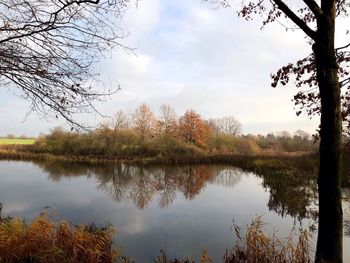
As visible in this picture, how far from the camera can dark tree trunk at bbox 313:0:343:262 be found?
169 inches

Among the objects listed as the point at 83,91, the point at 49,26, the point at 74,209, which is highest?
the point at 49,26

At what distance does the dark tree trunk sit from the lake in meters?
4.01

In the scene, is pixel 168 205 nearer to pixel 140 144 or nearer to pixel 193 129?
pixel 140 144

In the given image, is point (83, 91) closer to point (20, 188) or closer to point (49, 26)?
point (49, 26)

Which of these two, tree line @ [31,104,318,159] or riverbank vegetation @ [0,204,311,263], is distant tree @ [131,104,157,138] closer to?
tree line @ [31,104,318,159]

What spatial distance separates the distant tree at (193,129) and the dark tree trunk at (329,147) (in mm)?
47710

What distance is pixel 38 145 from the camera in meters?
44.0

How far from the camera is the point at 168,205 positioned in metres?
15.0

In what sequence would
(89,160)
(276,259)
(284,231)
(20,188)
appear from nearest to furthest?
1. (276,259)
2. (284,231)
3. (20,188)
4. (89,160)

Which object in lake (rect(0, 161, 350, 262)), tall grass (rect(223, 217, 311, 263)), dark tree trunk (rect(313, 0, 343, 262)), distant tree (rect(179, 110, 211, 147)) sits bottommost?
lake (rect(0, 161, 350, 262))

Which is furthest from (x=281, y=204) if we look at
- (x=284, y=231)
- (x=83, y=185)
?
(x=83, y=185)

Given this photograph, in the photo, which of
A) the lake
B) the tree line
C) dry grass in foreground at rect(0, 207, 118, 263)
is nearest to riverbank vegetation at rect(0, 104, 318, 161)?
the tree line

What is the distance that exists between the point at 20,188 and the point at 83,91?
612 inches

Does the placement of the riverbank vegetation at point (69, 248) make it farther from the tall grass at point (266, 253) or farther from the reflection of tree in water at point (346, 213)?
the reflection of tree in water at point (346, 213)
